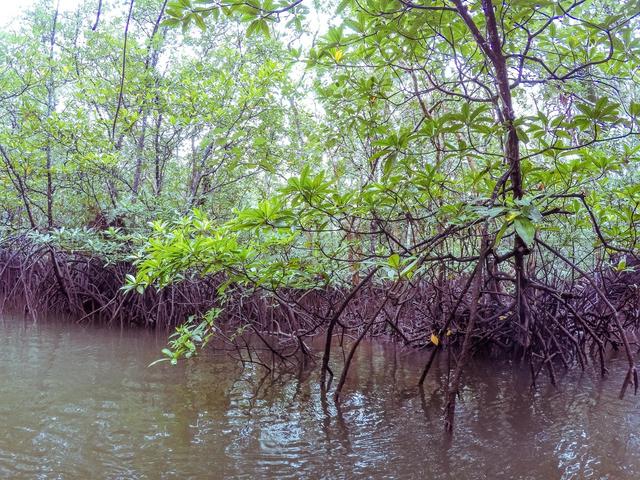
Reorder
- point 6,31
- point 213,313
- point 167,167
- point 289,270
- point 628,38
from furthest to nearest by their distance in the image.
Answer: point 6,31, point 167,167, point 213,313, point 289,270, point 628,38

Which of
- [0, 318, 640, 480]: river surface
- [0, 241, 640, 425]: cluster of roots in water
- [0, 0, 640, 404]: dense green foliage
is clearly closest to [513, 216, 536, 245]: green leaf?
[0, 0, 640, 404]: dense green foliage

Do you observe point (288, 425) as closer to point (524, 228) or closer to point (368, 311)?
point (524, 228)

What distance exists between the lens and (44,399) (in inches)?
92.6

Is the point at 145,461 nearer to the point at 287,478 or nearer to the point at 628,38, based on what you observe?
the point at 287,478

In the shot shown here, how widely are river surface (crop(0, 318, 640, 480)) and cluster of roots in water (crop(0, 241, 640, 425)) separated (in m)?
0.21

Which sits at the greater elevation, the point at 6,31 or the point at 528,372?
the point at 6,31

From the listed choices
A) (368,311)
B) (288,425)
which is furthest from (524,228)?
(368,311)

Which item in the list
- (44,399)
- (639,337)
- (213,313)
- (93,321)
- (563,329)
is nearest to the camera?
(44,399)

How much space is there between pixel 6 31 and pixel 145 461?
846 cm

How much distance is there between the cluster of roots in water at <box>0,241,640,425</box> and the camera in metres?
3.08

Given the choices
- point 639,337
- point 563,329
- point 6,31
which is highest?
point 6,31

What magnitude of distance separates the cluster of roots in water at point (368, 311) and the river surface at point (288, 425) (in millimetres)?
206

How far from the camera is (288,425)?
2156 mm

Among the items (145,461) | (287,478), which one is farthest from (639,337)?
(145,461)
